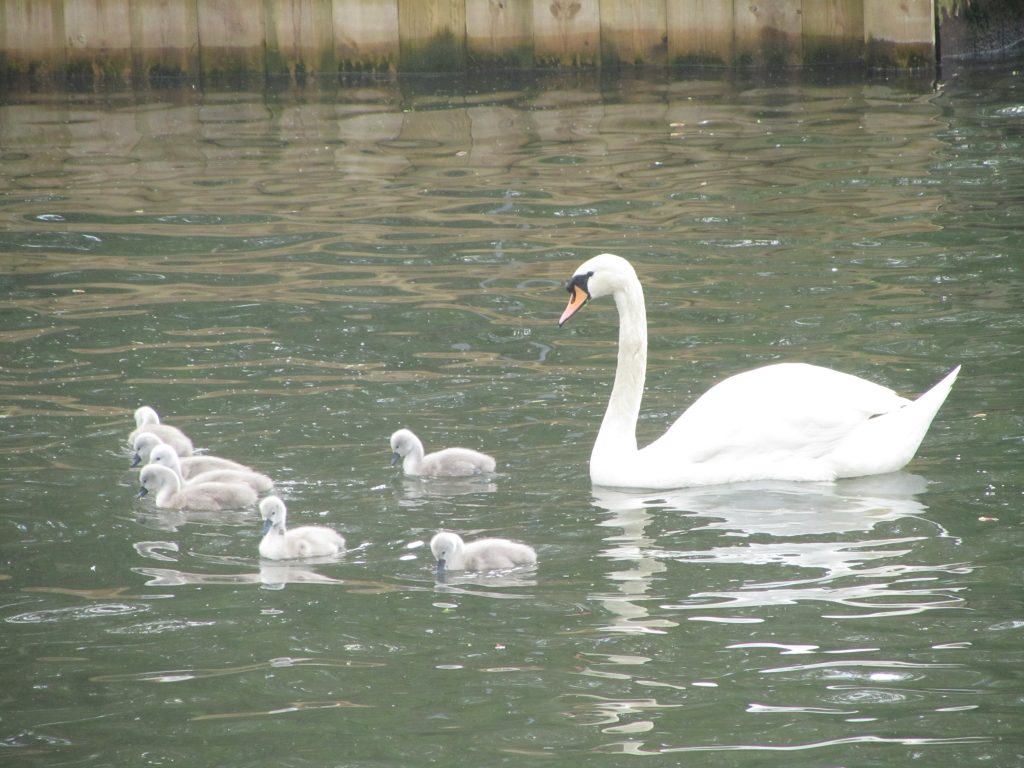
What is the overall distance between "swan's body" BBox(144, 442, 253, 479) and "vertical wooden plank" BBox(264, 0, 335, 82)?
418 inches

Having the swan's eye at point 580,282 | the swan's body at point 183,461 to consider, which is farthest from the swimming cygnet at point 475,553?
the swan's eye at point 580,282

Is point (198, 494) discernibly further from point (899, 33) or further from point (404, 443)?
point (899, 33)

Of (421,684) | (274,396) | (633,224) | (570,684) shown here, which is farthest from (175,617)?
(633,224)

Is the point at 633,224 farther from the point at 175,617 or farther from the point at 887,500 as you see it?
the point at 175,617

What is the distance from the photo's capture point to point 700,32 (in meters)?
16.9

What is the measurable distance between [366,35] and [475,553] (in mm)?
12265

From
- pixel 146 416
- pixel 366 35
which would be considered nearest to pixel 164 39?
pixel 366 35

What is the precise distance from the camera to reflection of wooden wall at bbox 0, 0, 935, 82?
16688 mm

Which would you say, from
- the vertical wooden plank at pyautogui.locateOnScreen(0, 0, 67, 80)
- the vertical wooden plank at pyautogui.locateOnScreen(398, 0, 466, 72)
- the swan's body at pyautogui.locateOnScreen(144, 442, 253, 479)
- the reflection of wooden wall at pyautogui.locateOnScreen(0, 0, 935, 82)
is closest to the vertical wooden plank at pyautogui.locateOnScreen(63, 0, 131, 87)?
the reflection of wooden wall at pyautogui.locateOnScreen(0, 0, 935, 82)

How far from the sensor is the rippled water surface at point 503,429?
4969 millimetres

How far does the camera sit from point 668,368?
341 inches

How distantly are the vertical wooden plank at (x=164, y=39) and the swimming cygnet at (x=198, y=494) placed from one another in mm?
11516

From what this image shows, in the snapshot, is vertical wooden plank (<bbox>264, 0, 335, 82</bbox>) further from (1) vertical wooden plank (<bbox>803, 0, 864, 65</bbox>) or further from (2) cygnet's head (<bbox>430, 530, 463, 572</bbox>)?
(2) cygnet's head (<bbox>430, 530, 463, 572</bbox>)

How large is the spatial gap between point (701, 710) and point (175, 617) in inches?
75.8
